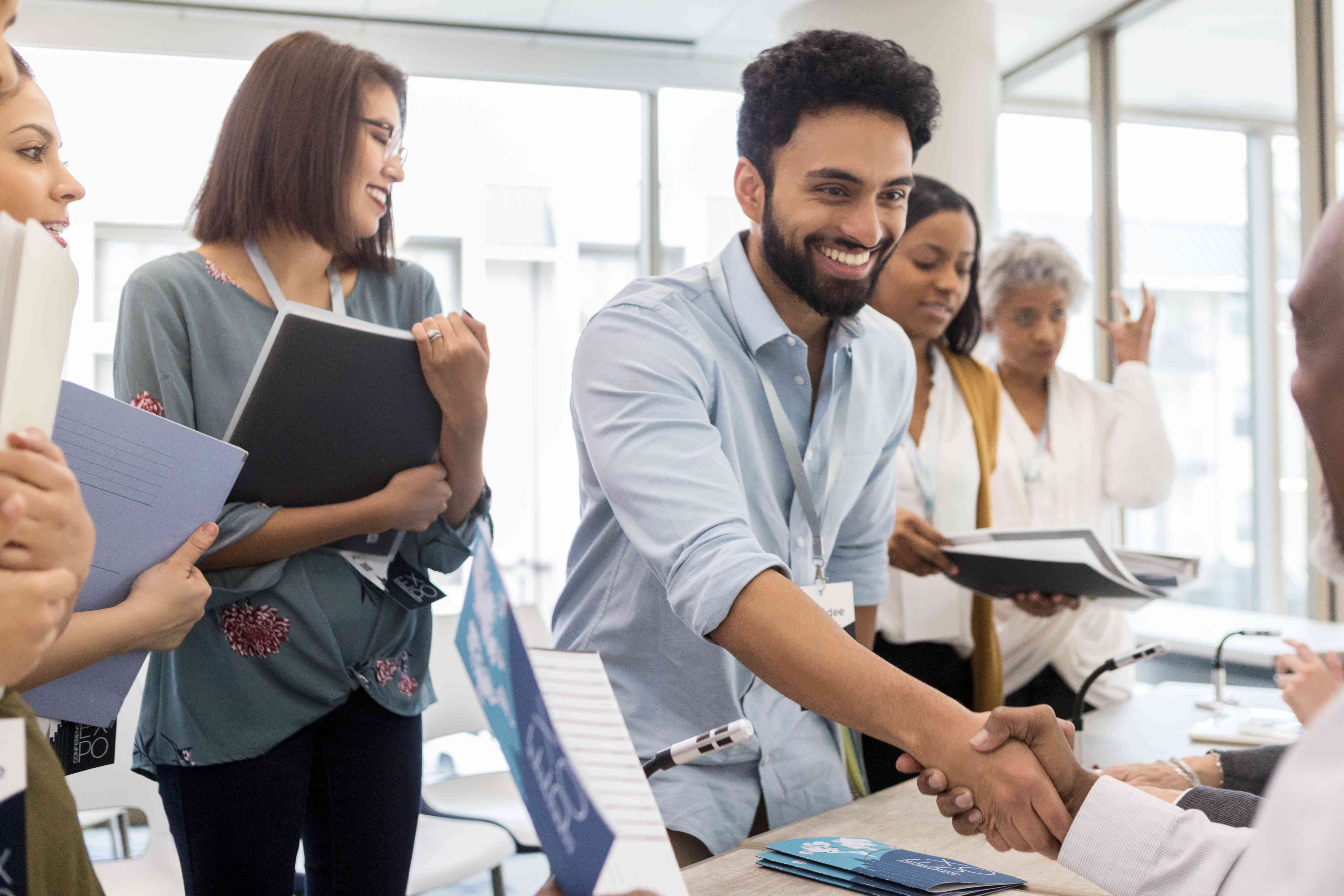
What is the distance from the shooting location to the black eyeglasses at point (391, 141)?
1744 millimetres

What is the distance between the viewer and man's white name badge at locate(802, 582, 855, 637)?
4.87ft

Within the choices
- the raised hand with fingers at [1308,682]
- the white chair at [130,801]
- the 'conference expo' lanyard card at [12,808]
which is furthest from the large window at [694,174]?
the 'conference expo' lanyard card at [12,808]

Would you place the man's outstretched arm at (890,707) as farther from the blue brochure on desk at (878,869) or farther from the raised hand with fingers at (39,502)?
the raised hand with fingers at (39,502)

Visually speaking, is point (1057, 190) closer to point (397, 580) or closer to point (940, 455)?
→ point (940, 455)

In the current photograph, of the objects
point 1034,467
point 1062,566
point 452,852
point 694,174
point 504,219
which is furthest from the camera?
point 694,174

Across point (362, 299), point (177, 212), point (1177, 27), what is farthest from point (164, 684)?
point (1177, 27)

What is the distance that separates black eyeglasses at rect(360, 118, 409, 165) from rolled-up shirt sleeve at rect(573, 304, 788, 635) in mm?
593

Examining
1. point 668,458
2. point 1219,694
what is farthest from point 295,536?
point 1219,694

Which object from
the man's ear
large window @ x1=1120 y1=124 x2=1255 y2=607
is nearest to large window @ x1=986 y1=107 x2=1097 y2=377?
large window @ x1=1120 y1=124 x2=1255 y2=607

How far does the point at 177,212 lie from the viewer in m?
4.53

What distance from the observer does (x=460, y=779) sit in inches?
119

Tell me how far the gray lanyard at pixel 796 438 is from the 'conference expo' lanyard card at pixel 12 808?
103 cm

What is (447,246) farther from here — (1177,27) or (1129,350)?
(1177,27)

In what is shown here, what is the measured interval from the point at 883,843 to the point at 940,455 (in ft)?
4.45
